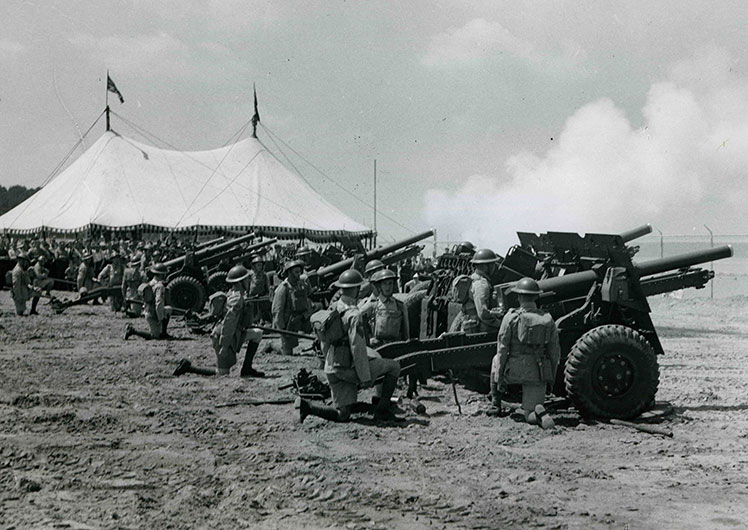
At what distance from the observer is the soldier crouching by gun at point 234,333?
1012 cm

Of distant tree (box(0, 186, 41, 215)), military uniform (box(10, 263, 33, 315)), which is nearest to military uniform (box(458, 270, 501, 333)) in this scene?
military uniform (box(10, 263, 33, 315))

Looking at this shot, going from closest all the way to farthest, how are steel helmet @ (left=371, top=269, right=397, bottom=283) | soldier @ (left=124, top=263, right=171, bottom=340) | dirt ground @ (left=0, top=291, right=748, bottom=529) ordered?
1. dirt ground @ (left=0, top=291, right=748, bottom=529)
2. steel helmet @ (left=371, top=269, right=397, bottom=283)
3. soldier @ (left=124, top=263, right=171, bottom=340)

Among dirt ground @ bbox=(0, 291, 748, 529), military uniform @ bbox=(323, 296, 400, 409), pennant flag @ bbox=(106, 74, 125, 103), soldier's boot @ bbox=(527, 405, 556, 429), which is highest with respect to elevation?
pennant flag @ bbox=(106, 74, 125, 103)

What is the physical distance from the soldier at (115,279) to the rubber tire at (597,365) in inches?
545

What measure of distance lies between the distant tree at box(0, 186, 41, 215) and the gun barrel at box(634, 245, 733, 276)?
64.6 meters

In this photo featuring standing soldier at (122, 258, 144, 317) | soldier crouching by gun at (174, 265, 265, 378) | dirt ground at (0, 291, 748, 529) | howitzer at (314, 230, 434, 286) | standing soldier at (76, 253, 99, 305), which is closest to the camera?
dirt ground at (0, 291, 748, 529)

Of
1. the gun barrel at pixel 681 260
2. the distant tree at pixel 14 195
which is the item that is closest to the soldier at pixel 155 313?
the gun barrel at pixel 681 260

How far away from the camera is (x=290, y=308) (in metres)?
12.4

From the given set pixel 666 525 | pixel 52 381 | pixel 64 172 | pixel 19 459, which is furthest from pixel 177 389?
pixel 64 172

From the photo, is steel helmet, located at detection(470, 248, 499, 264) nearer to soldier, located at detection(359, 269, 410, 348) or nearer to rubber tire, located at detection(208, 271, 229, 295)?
soldier, located at detection(359, 269, 410, 348)

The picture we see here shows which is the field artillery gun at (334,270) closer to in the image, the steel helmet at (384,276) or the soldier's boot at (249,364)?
the soldier's boot at (249,364)

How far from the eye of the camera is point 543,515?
4.98 metres

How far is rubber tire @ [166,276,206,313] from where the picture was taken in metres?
19.2

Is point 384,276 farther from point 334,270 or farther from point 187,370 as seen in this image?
point 334,270
